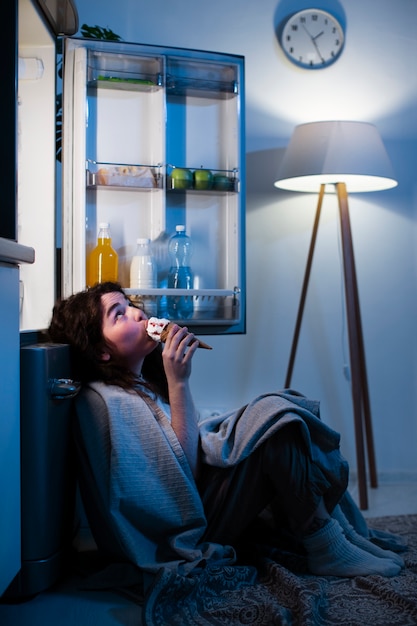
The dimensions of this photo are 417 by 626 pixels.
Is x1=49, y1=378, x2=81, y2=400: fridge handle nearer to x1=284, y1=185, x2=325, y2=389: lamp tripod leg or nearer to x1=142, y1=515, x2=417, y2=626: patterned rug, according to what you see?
x1=142, y1=515, x2=417, y2=626: patterned rug

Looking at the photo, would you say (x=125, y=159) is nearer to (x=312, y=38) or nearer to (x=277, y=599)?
(x=312, y=38)

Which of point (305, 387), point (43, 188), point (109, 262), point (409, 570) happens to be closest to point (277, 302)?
point (305, 387)

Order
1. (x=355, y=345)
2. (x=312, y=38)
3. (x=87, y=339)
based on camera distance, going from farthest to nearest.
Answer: (x=312, y=38) < (x=355, y=345) < (x=87, y=339)

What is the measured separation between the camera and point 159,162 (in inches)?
90.8

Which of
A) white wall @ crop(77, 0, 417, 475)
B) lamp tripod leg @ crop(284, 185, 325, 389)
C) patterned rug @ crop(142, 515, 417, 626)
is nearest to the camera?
patterned rug @ crop(142, 515, 417, 626)

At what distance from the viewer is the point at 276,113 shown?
2.96 meters

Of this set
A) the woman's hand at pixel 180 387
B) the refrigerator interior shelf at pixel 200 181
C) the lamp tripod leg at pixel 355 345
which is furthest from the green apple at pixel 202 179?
the woman's hand at pixel 180 387

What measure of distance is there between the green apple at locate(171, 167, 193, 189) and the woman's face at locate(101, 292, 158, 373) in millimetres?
622

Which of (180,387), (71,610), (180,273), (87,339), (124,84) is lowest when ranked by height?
(71,610)

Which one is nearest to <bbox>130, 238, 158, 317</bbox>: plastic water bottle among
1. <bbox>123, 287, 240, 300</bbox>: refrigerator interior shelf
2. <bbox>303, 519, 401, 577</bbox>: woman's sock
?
→ <bbox>123, 287, 240, 300</bbox>: refrigerator interior shelf

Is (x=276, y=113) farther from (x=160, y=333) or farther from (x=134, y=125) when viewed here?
(x=160, y=333)

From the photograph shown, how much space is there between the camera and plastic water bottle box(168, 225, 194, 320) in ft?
7.64

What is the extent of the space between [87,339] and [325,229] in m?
1.51

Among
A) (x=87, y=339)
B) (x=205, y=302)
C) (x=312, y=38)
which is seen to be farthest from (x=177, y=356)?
(x=312, y=38)
